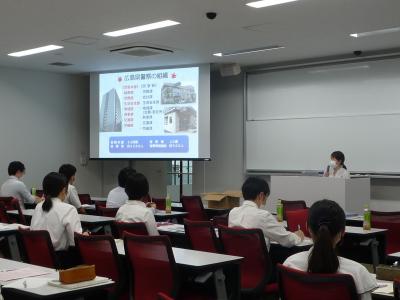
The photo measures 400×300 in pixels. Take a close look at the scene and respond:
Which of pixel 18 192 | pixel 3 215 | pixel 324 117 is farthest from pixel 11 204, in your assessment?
pixel 324 117

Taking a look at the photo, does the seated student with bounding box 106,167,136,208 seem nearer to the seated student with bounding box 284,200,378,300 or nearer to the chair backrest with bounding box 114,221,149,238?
the chair backrest with bounding box 114,221,149,238

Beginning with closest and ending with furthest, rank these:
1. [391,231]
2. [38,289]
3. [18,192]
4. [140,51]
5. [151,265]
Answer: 1. [38,289]
2. [151,265]
3. [391,231]
4. [18,192]
5. [140,51]

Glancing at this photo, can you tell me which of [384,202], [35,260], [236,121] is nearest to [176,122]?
[236,121]

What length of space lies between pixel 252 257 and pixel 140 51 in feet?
17.8

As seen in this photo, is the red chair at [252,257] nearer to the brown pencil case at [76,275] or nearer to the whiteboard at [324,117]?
the brown pencil case at [76,275]

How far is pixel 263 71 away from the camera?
10.2 metres

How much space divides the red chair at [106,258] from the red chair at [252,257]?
0.79m

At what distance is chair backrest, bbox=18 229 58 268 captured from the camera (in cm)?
395

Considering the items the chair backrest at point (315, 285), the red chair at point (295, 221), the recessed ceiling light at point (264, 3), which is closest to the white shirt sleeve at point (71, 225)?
the red chair at point (295, 221)

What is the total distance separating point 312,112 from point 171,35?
9.88ft

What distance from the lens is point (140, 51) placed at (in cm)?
884

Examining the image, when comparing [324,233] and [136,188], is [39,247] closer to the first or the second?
[136,188]

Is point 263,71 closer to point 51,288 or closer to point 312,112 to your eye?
point 312,112

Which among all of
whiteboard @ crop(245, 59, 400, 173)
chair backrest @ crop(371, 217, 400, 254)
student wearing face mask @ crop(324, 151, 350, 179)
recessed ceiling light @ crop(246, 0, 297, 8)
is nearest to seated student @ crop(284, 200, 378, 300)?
chair backrest @ crop(371, 217, 400, 254)
